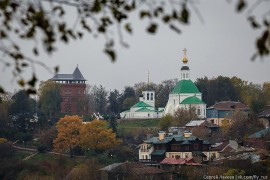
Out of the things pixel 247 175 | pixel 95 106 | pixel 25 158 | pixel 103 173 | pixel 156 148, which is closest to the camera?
pixel 247 175

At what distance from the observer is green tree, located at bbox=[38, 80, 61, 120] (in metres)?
80.9

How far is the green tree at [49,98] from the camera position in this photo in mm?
80875

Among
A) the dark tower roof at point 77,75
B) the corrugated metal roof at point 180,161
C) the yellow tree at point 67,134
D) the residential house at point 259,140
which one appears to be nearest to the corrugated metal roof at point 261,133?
the residential house at point 259,140

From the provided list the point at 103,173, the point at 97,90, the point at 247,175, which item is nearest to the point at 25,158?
the point at 103,173

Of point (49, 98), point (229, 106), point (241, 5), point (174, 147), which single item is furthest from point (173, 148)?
point (241, 5)

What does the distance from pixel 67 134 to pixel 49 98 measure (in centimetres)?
2043

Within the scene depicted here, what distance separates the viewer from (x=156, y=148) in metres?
60.6

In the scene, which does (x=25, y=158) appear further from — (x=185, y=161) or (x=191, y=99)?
(x=191, y=99)

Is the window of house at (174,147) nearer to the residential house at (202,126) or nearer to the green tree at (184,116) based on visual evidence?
the residential house at (202,126)

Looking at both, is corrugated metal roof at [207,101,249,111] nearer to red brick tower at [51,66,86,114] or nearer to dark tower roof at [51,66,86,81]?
red brick tower at [51,66,86,114]

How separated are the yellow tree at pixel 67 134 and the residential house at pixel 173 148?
16.3 ft

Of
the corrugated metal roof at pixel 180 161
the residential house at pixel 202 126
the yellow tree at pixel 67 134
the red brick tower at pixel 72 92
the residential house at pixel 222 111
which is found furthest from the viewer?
the red brick tower at pixel 72 92

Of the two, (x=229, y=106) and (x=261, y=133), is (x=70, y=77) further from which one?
(x=261, y=133)

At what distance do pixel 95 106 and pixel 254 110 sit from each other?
29.7 metres
